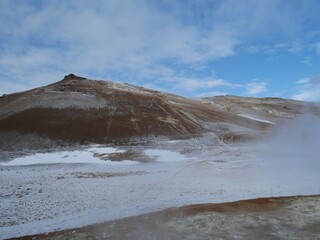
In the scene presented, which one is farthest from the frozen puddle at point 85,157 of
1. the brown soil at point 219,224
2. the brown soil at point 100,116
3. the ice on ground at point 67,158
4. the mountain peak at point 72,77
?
the mountain peak at point 72,77

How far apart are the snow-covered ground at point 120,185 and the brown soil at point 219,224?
4.38 feet

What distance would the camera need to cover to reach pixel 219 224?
504 inches

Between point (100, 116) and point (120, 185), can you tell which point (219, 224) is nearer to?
point (120, 185)

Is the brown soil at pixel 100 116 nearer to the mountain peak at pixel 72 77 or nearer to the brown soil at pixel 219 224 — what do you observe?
the mountain peak at pixel 72 77

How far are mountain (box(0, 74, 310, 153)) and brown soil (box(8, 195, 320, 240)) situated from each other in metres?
29.7

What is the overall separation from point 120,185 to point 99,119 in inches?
1148

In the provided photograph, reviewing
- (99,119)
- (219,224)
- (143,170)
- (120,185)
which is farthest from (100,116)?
(219,224)

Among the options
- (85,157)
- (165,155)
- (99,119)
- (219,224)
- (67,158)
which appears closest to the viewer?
(219,224)

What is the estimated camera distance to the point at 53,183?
22.5 meters

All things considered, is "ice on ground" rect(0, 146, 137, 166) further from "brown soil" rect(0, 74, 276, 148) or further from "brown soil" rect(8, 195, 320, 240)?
"brown soil" rect(8, 195, 320, 240)

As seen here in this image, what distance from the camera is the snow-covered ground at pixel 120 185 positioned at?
15352mm

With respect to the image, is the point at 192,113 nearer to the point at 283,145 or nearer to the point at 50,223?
the point at 283,145

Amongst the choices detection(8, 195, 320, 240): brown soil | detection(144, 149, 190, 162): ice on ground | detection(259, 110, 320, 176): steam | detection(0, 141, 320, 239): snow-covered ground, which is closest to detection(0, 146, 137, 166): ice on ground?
detection(0, 141, 320, 239): snow-covered ground

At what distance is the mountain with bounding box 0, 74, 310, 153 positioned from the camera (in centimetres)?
4383
